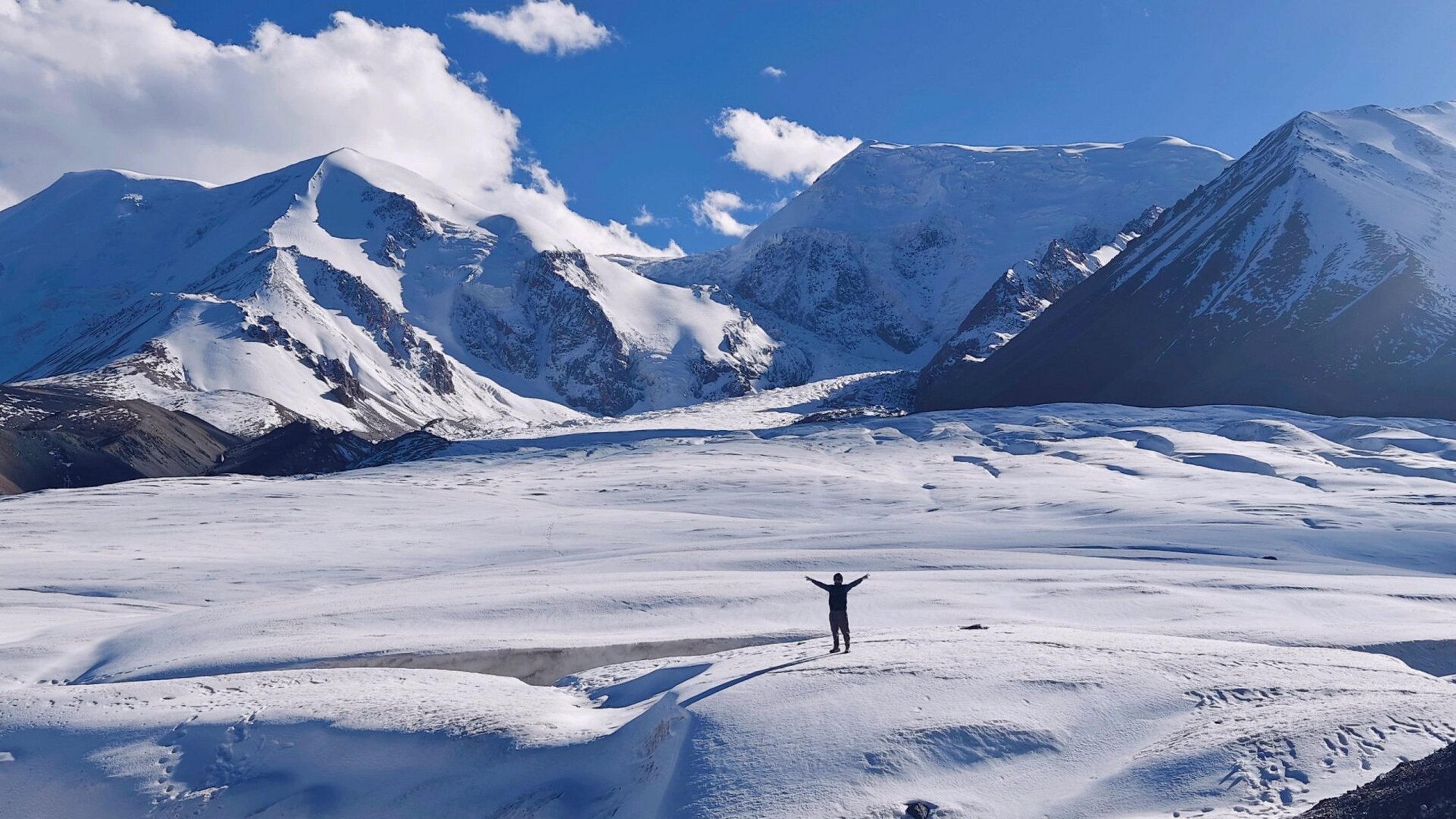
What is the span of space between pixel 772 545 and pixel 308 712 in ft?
87.4

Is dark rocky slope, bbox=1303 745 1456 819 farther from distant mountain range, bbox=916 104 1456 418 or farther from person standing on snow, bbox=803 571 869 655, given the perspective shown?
distant mountain range, bbox=916 104 1456 418

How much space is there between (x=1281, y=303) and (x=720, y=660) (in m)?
119

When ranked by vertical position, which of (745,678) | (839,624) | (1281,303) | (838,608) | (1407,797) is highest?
(1281,303)

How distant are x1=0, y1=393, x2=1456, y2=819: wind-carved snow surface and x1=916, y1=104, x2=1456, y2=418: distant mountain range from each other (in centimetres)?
5928

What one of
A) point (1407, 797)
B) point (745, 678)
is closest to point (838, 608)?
point (745, 678)

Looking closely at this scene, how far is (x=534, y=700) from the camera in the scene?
1741cm

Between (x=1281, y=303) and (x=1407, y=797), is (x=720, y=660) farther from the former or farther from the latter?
(x=1281, y=303)

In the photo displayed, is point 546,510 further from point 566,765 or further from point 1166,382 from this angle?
point 1166,382

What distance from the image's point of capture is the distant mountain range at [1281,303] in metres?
107

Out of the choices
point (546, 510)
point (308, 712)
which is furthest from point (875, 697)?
point (546, 510)

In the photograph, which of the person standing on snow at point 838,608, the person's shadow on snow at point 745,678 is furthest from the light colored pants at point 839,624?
the person's shadow on snow at point 745,678

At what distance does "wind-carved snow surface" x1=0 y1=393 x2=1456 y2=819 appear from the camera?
1347 centimetres

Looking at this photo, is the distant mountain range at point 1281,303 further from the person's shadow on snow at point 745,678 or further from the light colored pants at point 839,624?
the person's shadow on snow at point 745,678

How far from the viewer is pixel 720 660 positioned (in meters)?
18.9
